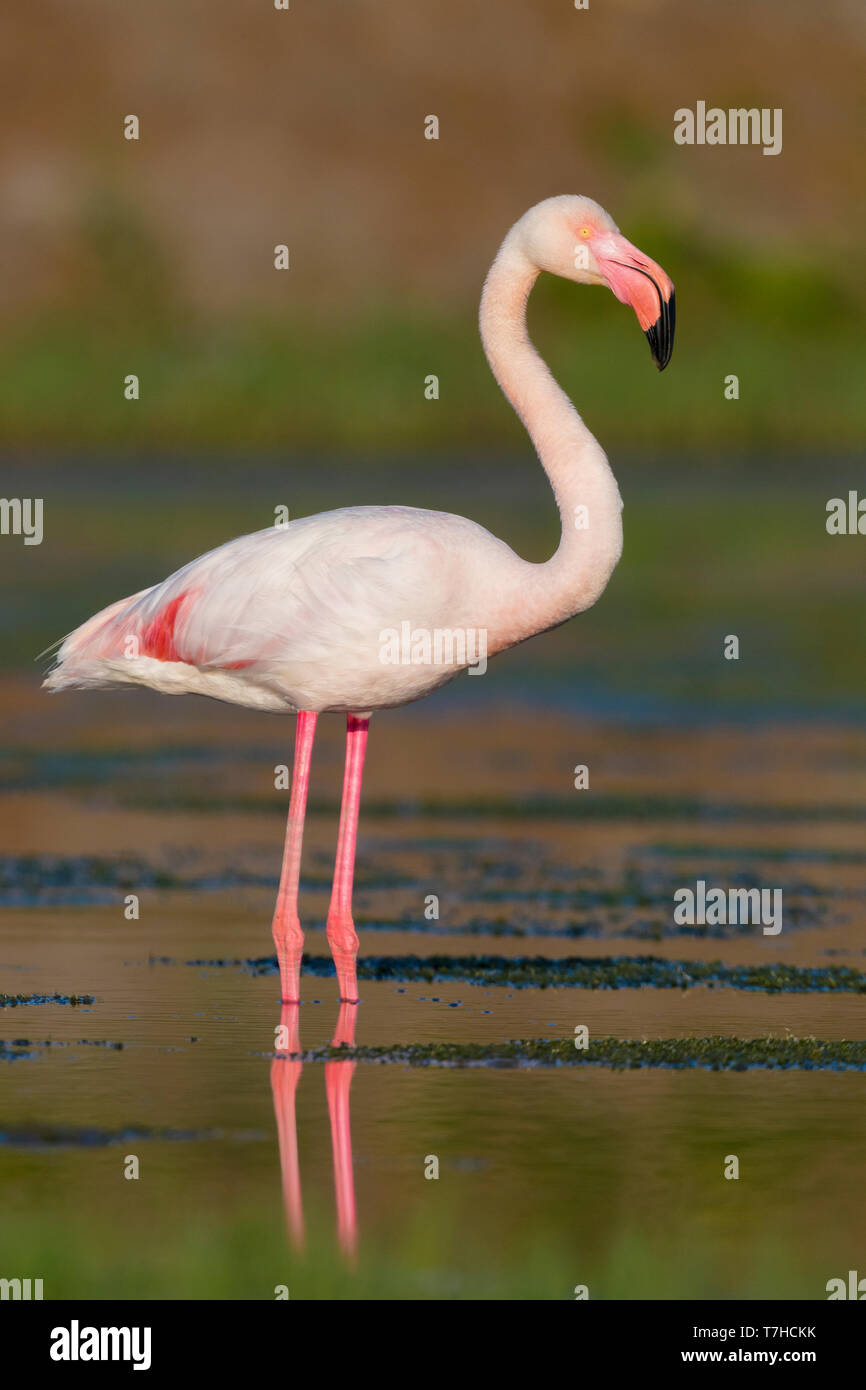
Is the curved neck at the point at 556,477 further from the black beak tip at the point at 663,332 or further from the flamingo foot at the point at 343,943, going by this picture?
the flamingo foot at the point at 343,943

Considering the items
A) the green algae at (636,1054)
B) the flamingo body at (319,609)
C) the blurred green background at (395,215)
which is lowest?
the green algae at (636,1054)

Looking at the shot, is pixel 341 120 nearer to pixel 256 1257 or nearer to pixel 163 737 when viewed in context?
pixel 163 737

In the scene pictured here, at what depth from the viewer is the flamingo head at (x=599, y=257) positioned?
8.66 metres

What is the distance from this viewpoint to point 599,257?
869 centimetres

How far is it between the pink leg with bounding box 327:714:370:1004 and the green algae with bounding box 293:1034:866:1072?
3.26 ft

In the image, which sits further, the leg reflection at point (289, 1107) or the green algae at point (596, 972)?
the green algae at point (596, 972)

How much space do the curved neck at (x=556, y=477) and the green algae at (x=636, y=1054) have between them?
1.56 m

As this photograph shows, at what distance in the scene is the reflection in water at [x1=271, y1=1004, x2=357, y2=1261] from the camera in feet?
19.7

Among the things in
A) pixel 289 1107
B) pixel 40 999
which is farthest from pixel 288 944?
pixel 289 1107

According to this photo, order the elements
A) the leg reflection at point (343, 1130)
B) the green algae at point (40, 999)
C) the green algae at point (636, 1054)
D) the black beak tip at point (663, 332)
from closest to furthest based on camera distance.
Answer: the leg reflection at point (343, 1130) < the green algae at point (636, 1054) < the green algae at point (40, 999) < the black beak tip at point (663, 332)

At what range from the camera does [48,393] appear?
3775 centimetres

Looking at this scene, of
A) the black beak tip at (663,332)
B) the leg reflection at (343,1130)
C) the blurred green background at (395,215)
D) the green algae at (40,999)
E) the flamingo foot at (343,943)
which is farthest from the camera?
the blurred green background at (395,215)

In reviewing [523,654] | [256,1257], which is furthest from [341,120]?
[256,1257]

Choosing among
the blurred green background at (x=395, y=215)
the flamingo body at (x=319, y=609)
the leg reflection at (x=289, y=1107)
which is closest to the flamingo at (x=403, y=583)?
the flamingo body at (x=319, y=609)
